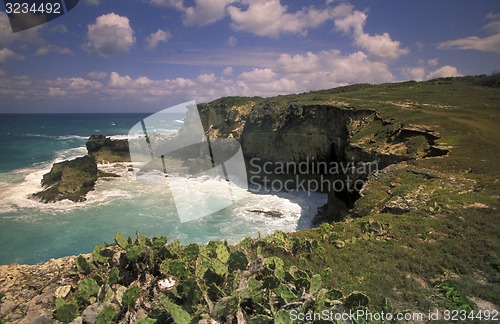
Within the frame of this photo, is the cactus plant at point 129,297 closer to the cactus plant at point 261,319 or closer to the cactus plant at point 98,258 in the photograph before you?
the cactus plant at point 98,258

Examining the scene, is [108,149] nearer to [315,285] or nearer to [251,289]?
[251,289]

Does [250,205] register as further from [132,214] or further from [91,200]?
[91,200]

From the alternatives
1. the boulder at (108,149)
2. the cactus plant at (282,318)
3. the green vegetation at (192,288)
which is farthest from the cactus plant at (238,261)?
the boulder at (108,149)

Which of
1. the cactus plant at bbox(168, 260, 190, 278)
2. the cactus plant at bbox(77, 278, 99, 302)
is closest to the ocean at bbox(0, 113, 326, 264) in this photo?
the cactus plant at bbox(168, 260, 190, 278)

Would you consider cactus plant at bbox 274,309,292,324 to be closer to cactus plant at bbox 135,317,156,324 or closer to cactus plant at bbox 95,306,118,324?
cactus plant at bbox 135,317,156,324

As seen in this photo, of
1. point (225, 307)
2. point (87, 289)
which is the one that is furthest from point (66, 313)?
point (225, 307)
